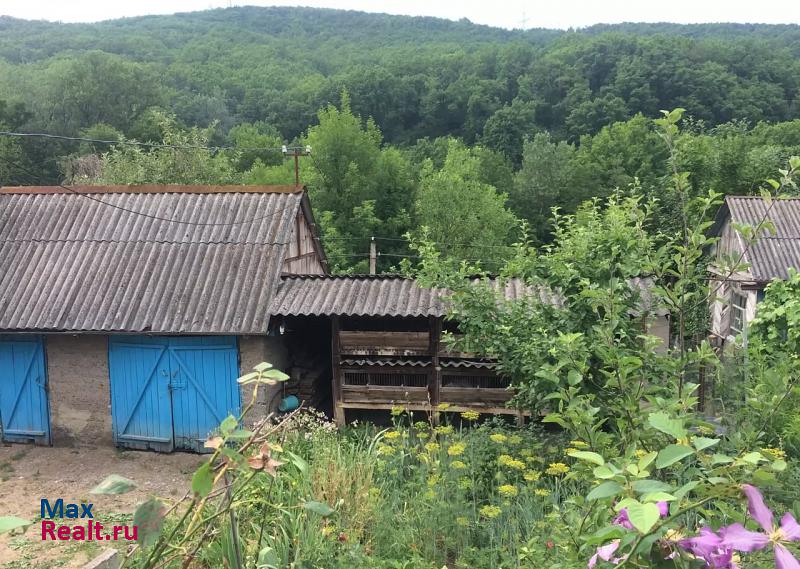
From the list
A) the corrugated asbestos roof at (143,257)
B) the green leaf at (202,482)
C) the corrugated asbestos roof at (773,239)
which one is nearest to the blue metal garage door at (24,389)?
the corrugated asbestos roof at (143,257)

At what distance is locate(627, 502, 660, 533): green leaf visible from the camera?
1319mm

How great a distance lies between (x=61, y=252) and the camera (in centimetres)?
1039

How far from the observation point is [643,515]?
136 cm

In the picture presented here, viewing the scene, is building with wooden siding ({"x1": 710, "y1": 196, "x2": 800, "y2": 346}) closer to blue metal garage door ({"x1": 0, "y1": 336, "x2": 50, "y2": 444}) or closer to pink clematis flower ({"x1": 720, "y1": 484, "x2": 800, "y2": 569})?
blue metal garage door ({"x1": 0, "y1": 336, "x2": 50, "y2": 444})

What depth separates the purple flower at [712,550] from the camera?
1.47m

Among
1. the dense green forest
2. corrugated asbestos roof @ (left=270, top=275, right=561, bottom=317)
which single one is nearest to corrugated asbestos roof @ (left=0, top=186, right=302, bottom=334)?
corrugated asbestos roof @ (left=270, top=275, right=561, bottom=317)

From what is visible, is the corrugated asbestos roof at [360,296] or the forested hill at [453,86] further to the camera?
the forested hill at [453,86]

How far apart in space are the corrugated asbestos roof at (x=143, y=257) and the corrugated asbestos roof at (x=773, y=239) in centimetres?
1036

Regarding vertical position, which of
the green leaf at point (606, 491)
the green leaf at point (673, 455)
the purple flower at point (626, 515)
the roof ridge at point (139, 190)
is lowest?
the roof ridge at point (139, 190)

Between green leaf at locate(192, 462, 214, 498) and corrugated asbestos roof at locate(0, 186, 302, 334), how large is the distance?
7.53 meters

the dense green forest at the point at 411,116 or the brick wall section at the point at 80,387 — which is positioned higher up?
the dense green forest at the point at 411,116

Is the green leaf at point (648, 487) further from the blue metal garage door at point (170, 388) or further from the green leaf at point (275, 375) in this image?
the blue metal garage door at point (170, 388)

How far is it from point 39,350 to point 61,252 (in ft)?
5.64

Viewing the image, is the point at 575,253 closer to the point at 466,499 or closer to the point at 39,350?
the point at 466,499
